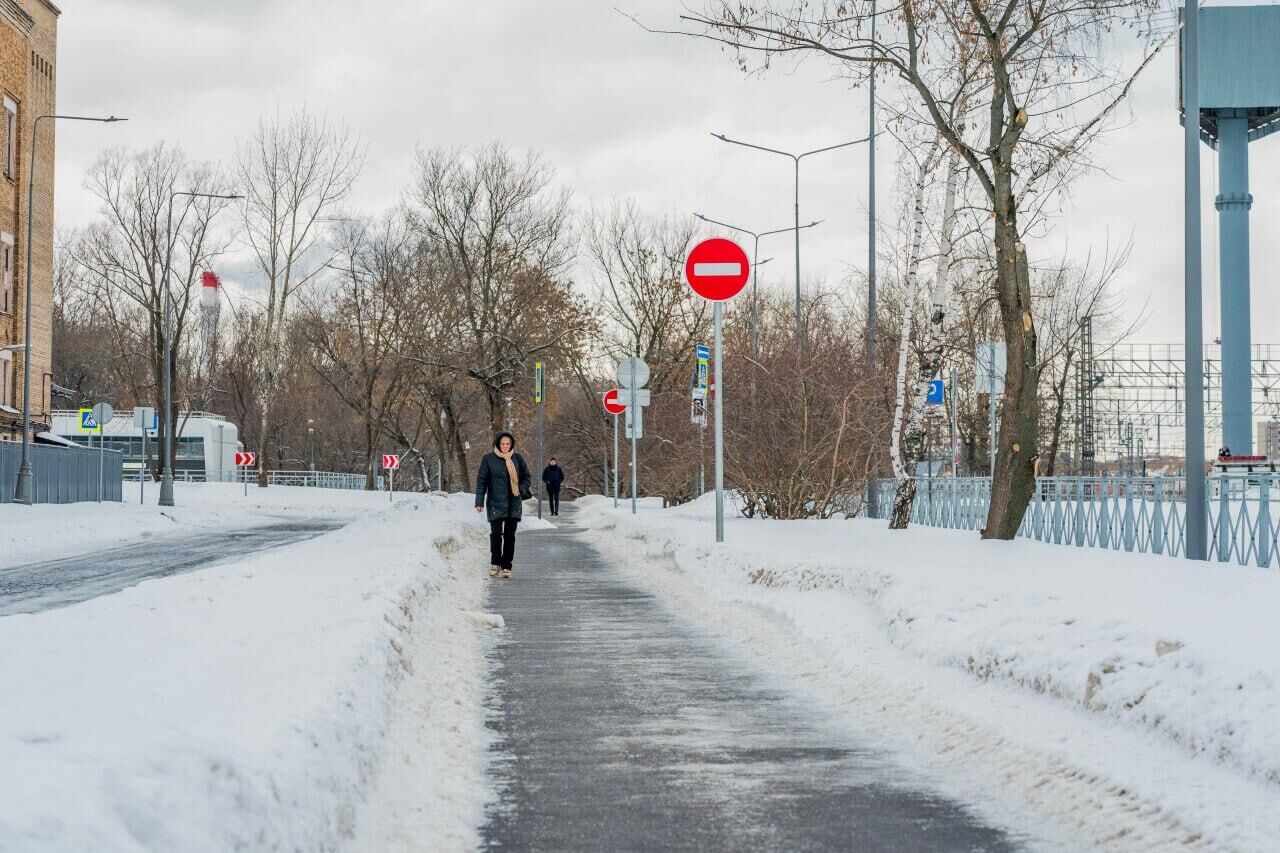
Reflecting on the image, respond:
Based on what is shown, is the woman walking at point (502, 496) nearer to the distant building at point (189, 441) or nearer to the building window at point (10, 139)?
the building window at point (10, 139)

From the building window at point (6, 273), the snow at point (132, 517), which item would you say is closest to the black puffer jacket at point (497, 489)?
the snow at point (132, 517)

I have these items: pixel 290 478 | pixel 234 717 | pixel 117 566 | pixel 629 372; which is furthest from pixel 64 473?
pixel 290 478

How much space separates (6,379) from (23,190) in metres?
5.92

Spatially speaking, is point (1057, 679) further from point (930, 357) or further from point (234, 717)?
point (930, 357)

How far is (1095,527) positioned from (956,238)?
5.35 meters

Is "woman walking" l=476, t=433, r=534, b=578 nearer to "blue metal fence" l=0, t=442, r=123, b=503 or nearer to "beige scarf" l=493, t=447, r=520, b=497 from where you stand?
"beige scarf" l=493, t=447, r=520, b=497

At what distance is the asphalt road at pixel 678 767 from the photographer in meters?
5.56

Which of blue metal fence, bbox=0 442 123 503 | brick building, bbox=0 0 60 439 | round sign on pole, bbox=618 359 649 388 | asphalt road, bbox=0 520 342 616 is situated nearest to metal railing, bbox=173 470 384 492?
blue metal fence, bbox=0 442 123 503

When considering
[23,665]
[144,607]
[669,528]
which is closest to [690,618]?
[144,607]

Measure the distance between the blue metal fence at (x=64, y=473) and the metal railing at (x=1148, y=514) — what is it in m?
24.3

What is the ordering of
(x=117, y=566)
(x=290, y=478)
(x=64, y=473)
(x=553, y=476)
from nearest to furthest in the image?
(x=117, y=566), (x=64, y=473), (x=553, y=476), (x=290, y=478)

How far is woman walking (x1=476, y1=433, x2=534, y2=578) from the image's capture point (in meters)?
18.4

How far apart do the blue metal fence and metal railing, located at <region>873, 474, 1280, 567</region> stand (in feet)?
79.6

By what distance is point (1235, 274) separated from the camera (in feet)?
194
